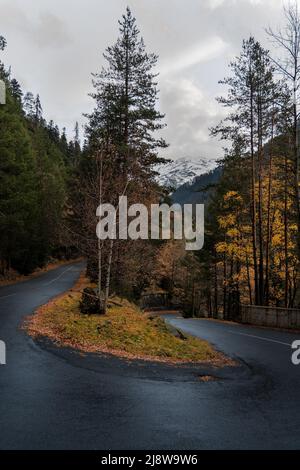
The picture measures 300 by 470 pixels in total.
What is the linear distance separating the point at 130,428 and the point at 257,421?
7.37ft

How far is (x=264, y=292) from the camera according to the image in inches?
1046

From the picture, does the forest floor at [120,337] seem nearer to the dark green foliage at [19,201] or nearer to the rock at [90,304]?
the rock at [90,304]

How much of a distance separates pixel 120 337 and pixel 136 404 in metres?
5.83

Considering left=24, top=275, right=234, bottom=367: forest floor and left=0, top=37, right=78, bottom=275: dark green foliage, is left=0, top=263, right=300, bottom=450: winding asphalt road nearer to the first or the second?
left=24, top=275, right=234, bottom=367: forest floor

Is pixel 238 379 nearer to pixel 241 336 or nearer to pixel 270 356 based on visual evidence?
pixel 270 356

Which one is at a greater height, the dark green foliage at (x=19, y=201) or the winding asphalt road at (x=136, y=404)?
the dark green foliage at (x=19, y=201)

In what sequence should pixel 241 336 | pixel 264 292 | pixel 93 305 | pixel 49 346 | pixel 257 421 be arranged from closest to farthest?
pixel 257 421 < pixel 49 346 < pixel 93 305 < pixel 241 336 < pixel 264 292

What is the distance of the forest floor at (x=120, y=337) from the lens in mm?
11750

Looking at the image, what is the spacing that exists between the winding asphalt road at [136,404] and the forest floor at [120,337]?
902 mm

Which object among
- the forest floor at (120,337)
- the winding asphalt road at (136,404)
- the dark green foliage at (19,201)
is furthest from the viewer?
the dark green foliage at (19,201)

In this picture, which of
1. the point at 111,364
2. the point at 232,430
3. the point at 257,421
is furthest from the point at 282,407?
the point at 111,364

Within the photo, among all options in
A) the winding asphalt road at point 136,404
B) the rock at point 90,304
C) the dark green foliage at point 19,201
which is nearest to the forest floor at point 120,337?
the rock at point 90,304

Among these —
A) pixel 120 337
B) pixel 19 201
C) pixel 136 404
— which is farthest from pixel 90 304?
pixel 19 201

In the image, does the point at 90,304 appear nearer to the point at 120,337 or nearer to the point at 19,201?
the point at 120,337
